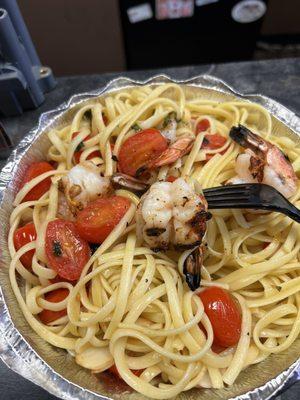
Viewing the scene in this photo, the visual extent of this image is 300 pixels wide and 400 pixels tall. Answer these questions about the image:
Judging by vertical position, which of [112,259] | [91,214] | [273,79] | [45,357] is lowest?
[273,79]

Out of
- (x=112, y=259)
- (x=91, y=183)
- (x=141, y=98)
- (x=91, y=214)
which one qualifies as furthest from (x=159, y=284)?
(x=141, y=98)

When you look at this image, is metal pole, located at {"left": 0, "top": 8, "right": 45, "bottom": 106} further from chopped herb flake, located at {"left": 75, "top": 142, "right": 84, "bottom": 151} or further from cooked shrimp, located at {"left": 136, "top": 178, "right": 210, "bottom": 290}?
cooked shrimp, located at {"left": 136, "top": 178, "right": 210, "bottom": 290}

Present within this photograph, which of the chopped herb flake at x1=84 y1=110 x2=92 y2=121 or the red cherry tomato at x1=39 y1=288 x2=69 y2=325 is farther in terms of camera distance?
the chopped herb flake at x1=84 y1=110 x2=92 y2=121

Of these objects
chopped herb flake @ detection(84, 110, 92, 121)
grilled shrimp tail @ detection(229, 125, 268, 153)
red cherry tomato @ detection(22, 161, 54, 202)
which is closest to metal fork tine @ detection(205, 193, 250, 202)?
grilled shrimp tail @ detection(229, 125, 268, 153)

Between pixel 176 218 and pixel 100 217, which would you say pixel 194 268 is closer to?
pixel 176 218

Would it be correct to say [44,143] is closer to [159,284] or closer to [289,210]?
[159,284]
